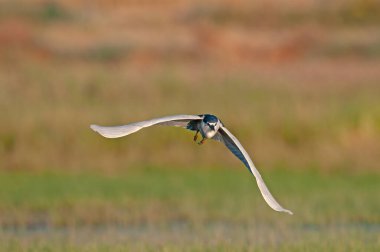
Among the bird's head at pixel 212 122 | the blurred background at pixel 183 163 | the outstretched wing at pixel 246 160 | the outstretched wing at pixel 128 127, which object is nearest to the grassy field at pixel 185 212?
the blurred background at pixel 183 163

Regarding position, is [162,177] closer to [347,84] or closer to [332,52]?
[347,84]

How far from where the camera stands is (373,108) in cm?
1670

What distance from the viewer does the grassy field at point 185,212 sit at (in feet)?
29.7

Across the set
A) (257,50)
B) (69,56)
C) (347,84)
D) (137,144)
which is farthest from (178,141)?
(257,50)

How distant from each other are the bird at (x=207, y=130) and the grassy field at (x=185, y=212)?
1511mm

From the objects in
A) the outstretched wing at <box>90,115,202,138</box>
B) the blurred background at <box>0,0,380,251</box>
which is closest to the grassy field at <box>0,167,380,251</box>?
the blurred background at <box>0,0,380,251</box>

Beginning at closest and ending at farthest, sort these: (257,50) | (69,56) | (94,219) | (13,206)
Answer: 1. (94,219)
2. (13,206)
3. (69,56)
4. (257,50)

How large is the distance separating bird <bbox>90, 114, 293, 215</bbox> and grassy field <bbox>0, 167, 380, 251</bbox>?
1.51 metres

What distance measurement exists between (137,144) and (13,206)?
383cm

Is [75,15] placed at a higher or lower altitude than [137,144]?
higher

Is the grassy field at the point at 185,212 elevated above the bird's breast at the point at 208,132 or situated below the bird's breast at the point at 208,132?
below

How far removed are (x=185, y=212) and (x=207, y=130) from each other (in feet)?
16.7

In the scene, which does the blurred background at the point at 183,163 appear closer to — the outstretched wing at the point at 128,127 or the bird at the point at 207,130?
the bird at the point at 207,130

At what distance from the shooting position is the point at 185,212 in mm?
11570
